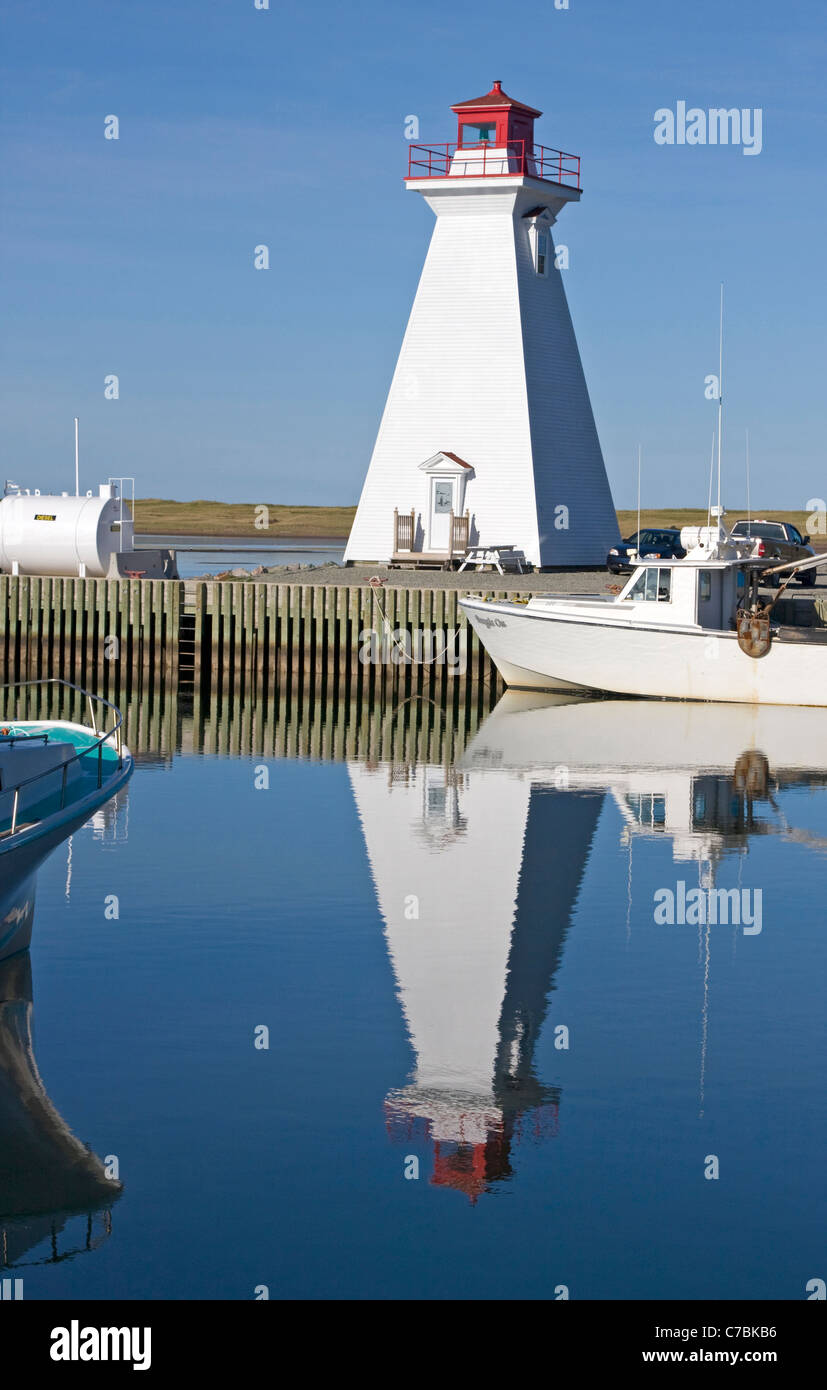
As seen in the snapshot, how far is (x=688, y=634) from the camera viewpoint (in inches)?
1249

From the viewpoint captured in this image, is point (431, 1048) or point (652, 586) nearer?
point (431, 1048)

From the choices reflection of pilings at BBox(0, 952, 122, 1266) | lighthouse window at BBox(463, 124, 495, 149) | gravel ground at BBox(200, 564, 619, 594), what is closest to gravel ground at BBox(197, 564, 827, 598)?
gravel ground at BBox(200, 564, 619, 594)

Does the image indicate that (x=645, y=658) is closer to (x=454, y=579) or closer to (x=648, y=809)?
(x=454, y=579)

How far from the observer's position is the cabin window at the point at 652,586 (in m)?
31.7

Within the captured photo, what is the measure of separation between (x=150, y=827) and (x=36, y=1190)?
10438 millimetres

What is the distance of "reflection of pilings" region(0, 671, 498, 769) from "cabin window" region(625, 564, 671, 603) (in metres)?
3.85

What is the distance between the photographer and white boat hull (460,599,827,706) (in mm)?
31688

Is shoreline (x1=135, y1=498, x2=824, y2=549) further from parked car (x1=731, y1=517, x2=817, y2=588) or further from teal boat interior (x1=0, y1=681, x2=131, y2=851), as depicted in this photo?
teal boat interior (x1=0, y1=681, x2=131, y2=851)

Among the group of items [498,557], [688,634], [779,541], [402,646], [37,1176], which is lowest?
[37,1176]

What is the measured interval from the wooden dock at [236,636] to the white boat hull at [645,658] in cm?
214

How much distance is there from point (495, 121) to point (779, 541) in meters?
13.5

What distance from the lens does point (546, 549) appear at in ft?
134

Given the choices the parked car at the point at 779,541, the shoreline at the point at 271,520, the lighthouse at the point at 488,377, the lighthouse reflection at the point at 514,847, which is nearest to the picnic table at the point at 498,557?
the lighthouse at the point at 488,377

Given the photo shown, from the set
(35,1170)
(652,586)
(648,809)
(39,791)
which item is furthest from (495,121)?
(35,1170)
